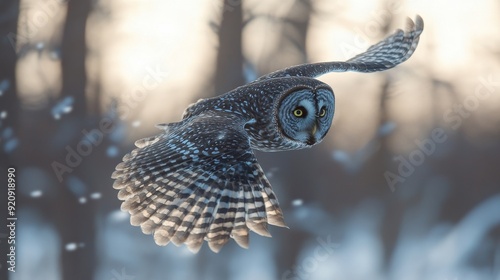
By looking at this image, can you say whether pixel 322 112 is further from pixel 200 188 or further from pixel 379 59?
pixel 200 188

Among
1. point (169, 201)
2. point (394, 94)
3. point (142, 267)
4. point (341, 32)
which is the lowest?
point (169, 201)

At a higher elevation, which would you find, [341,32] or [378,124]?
[341,32]

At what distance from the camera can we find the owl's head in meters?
1.78

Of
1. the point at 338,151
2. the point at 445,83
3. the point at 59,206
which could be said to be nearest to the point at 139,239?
the point at 59,206

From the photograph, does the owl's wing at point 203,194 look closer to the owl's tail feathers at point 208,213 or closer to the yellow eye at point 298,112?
the owl's tail feathers at point 208,213

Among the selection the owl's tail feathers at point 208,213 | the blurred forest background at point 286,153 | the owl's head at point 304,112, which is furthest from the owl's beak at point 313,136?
the blurred forest background at point 286,153

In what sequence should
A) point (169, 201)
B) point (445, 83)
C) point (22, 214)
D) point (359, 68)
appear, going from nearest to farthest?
1. point (169, 201)
2. point (359, 68)
3. point (445, 83)
4. point (22, 214)

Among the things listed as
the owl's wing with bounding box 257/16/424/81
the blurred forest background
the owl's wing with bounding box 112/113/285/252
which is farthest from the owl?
the blurred forest background

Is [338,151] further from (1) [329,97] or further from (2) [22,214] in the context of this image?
(2) [22,214]

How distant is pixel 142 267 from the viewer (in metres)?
2.63

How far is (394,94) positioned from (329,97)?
786 mm

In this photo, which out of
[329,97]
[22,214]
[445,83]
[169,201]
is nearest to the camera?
[169,201]

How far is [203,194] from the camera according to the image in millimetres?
1496

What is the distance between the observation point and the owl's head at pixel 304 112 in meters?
1.78
